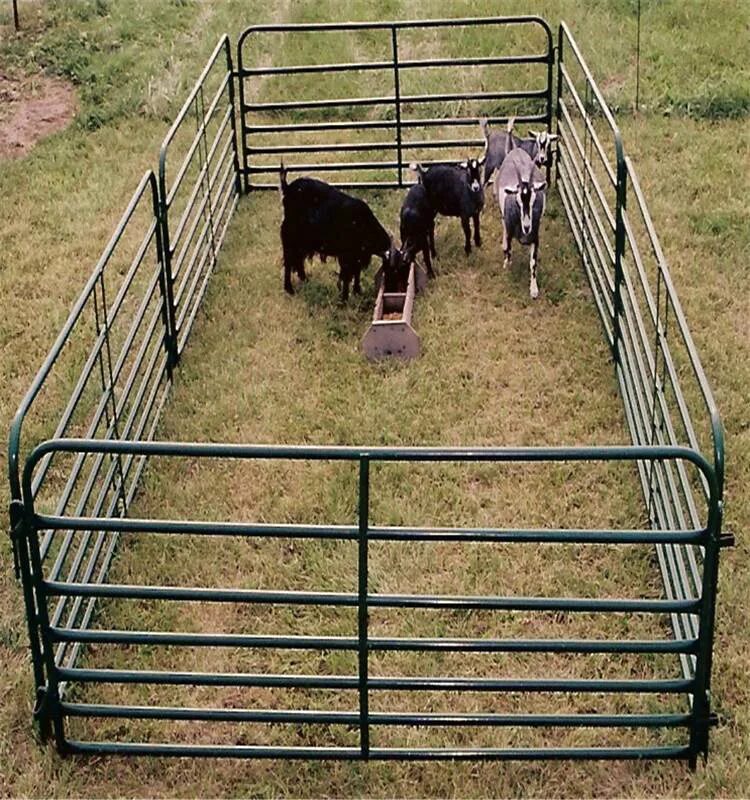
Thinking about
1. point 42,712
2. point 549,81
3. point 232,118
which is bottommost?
point 42,712

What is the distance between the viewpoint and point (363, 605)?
486 cm

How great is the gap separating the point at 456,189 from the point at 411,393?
2.18 metres

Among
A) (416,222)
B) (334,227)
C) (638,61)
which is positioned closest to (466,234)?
(416,222)

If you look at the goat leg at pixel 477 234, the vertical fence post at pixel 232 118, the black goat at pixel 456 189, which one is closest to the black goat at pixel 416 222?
the black goat at pixel 456 189

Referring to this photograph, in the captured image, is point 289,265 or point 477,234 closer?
point 289,265

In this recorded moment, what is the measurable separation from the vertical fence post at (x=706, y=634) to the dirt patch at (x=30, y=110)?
29.7 ft

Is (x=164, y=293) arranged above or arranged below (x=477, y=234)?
above

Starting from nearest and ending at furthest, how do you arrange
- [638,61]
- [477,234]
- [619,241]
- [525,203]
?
[619,241] < [525,203] < [477,234] < [638,61]

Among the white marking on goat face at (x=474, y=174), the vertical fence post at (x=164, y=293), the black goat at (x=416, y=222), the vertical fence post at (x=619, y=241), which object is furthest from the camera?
the white marking on goat face at (x=474, y=174)

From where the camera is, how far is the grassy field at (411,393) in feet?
17.5

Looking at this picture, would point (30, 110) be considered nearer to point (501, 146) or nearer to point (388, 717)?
point (501, 146)

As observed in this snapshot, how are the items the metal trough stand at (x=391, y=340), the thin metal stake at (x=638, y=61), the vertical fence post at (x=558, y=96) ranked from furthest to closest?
the thin metal stake at (x=638, y=61) < the vertical fence post at (x=558, y=96) < the metal trough stand at (x=391, y=340)

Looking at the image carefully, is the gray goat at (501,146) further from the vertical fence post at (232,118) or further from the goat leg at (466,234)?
the vertical fence post at (232,118)

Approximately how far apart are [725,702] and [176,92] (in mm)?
9470
